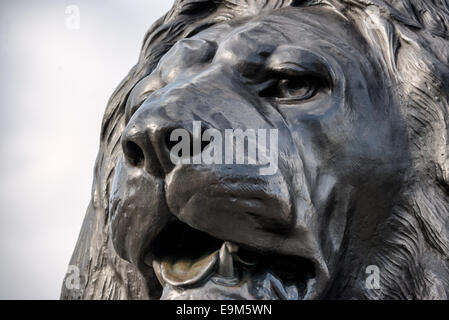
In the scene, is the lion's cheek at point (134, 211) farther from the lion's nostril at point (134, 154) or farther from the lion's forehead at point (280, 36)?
the lion's forehead at point (280, 36)

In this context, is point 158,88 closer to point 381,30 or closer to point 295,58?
point 295,58

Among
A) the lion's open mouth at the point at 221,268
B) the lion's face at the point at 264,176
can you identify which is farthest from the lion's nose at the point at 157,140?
the lion's open mouth at the point at 221,268

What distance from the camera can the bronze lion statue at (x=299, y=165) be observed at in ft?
6.28

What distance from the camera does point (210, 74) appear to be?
207 cm

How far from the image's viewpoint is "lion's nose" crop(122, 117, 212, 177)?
6.24 ft

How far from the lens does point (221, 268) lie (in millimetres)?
1946

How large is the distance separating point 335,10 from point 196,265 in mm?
700

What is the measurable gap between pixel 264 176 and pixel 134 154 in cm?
28

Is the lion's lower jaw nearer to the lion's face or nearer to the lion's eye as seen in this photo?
the lion's face

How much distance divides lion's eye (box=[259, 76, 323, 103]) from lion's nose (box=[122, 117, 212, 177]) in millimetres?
246

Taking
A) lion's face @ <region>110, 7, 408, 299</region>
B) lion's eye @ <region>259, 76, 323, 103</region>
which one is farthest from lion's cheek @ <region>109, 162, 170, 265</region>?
lion's eye @ <region>259, 76, 323, 103</region>

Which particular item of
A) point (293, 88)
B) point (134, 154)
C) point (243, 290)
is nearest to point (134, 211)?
point (134, 154)

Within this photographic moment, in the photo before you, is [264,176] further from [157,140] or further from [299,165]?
[157,140]

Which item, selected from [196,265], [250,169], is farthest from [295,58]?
[196,265]
